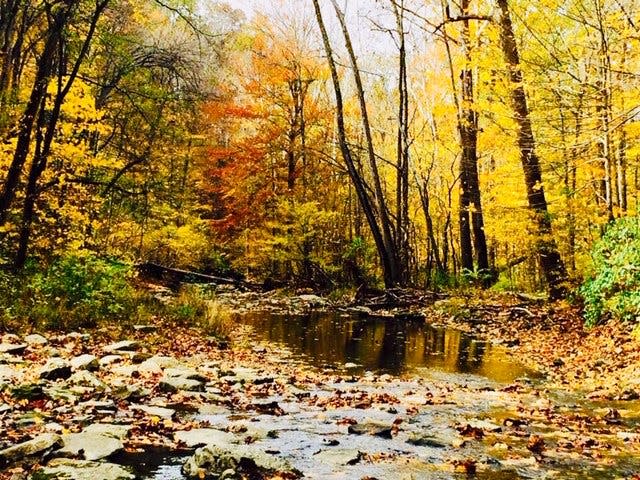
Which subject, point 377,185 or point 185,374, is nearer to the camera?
point 185,374

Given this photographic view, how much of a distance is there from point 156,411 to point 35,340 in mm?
3606

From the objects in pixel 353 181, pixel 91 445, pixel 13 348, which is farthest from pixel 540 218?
pixel 91 445

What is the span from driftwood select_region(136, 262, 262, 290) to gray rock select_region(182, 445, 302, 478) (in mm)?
16545

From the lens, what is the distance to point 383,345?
10.2m

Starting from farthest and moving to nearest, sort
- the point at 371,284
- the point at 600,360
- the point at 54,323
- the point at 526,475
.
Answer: the point at 371,284 → the point at 54,323 → the point at 600,360 → the point at 526,475

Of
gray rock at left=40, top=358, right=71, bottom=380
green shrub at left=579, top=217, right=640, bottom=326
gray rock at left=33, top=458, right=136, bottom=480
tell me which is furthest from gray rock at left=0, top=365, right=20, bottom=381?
green shrub at left=579, top=217, right=640, bottom=326

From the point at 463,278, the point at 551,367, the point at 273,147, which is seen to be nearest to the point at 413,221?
the point at 273,147

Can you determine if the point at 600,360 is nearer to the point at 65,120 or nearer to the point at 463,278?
the point at 463,278

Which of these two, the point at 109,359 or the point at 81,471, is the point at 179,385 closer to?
the point at 109,359

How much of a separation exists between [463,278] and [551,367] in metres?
10.3

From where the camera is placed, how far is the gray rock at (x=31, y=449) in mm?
3262

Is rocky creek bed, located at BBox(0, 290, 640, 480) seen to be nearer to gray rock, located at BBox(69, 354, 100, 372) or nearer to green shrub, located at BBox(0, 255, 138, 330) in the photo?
gray rock, located at BBox(69, 354, 100, 372)

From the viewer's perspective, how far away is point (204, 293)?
56.7ft

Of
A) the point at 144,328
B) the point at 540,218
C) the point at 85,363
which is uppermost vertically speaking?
the point at 540,218
